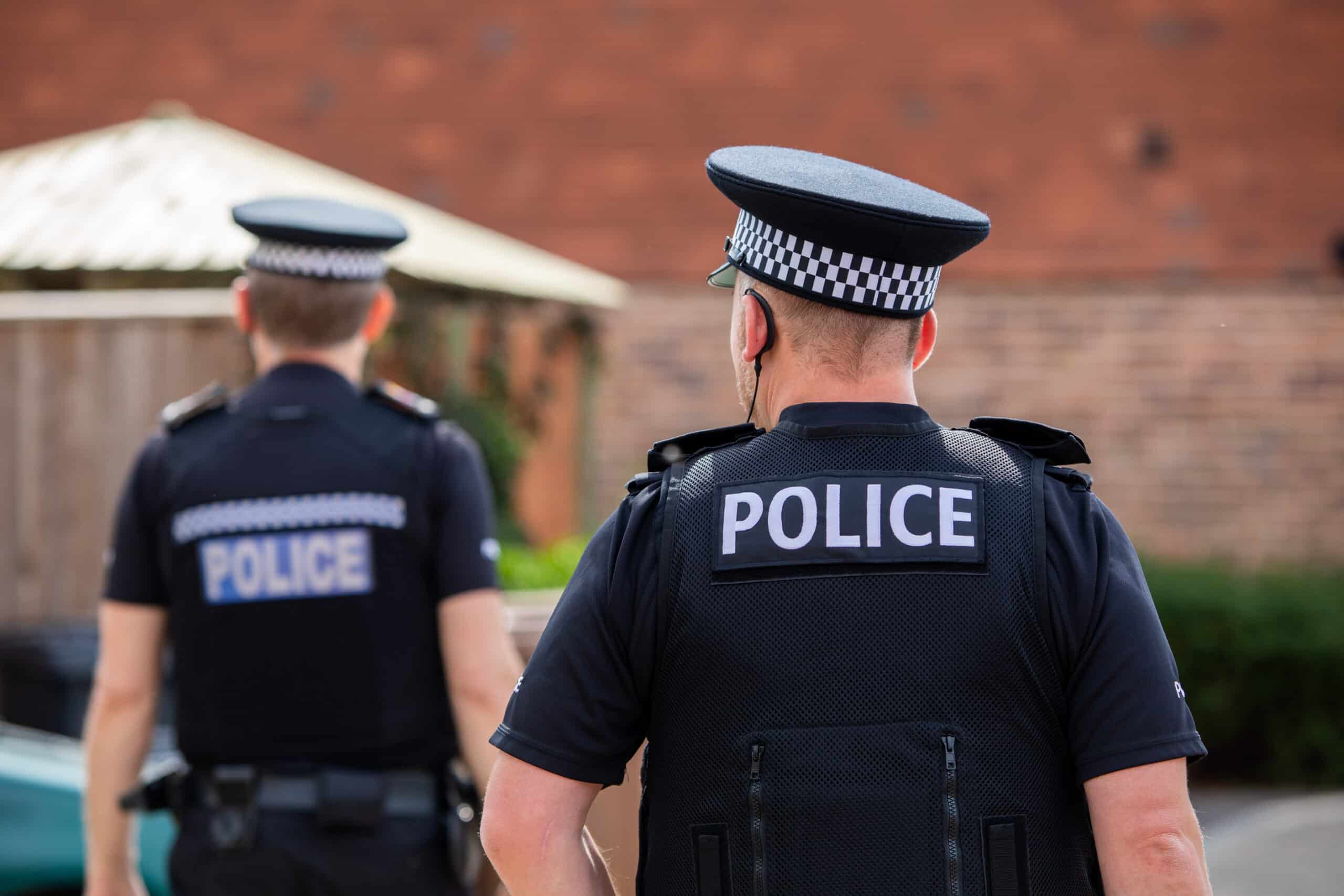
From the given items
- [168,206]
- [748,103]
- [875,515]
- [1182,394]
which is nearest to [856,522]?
[875,515]

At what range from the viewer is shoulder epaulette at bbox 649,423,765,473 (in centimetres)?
172

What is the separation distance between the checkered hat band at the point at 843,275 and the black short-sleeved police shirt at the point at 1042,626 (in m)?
0.12

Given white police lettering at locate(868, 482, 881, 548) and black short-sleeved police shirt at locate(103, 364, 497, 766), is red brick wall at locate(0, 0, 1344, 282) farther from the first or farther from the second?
white police lettering at locate(868, 482, 881, 548)

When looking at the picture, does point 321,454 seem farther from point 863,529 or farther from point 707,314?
point 707,314

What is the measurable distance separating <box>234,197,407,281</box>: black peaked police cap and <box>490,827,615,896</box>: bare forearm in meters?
1.42

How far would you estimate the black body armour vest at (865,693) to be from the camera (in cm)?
154

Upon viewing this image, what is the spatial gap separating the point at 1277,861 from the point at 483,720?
176 inches

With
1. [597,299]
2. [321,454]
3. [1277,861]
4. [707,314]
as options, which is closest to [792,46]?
[707,314]

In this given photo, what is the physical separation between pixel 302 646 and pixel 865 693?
4.32ft

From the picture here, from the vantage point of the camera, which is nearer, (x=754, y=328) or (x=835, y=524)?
(x=835, y=524)

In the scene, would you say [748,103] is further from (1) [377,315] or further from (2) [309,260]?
(2) [309,260]

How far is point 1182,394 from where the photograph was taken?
9.20 meters

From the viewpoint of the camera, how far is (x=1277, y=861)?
5.86 metres

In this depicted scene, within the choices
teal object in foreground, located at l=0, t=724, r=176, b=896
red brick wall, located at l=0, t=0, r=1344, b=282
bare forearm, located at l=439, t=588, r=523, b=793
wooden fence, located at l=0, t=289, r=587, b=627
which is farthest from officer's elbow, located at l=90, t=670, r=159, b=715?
red brick wall, located at l=0, t=0, r=1344, b=282
